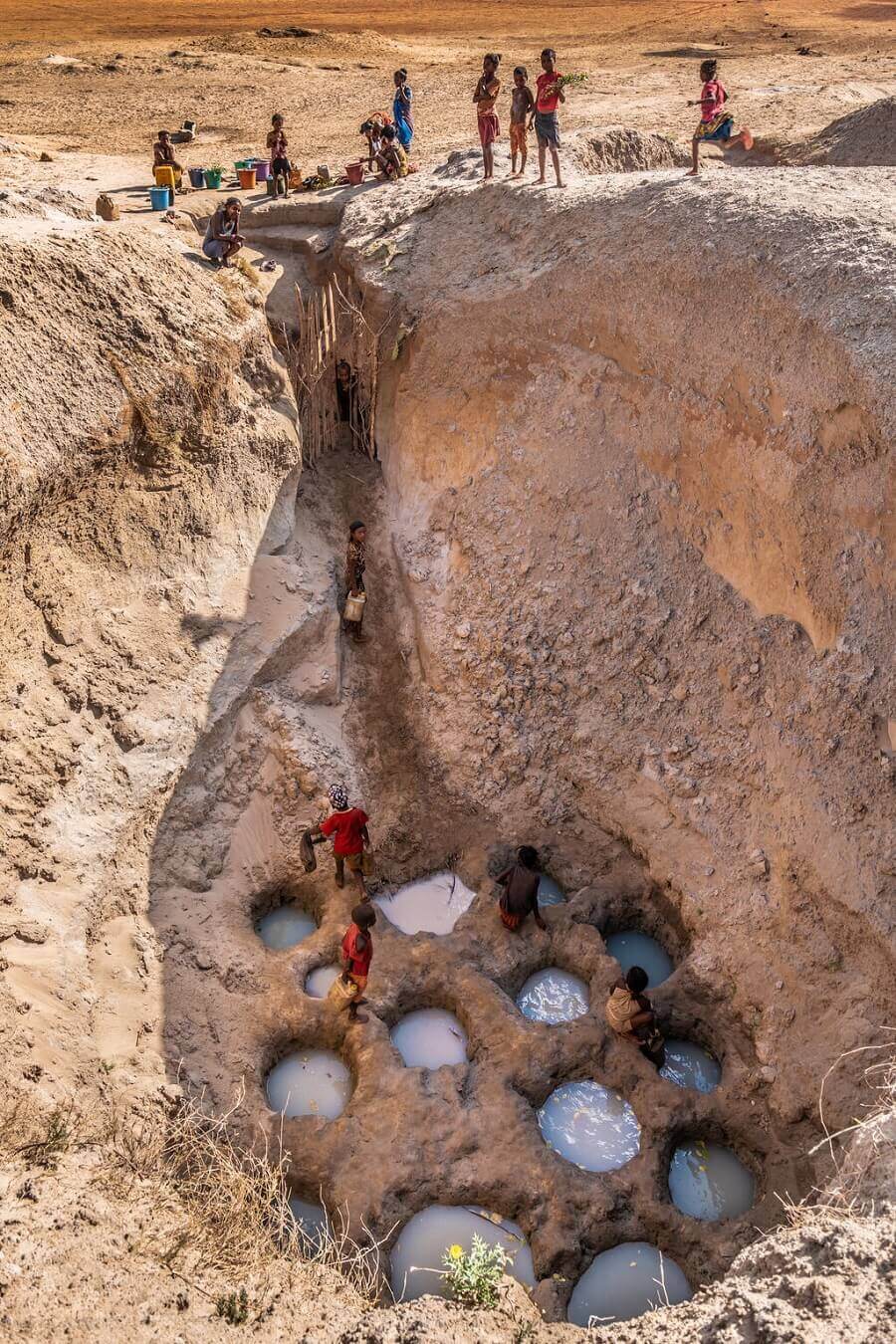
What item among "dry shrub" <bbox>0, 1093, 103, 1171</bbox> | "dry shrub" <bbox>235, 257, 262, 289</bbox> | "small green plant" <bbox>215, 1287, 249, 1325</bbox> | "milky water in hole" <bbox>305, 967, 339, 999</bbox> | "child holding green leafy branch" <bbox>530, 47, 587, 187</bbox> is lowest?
"milky water in hole" <bbox>305, 967, 339, 999</bbox>

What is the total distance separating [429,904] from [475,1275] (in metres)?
2.89

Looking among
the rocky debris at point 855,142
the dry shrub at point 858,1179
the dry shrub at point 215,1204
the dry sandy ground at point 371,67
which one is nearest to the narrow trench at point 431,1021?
the dry shrub at point 215,1204

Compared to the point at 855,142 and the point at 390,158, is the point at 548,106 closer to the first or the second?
the point at 390,158

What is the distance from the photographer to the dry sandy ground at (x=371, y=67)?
13.9 metres

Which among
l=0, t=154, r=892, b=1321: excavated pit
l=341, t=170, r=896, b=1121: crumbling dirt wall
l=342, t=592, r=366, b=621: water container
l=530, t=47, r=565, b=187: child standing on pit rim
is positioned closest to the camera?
l=0, t=154, r=892, b=1321: excavated pit

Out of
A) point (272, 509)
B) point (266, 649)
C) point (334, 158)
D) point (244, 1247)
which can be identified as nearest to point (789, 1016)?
point (244, 1247)

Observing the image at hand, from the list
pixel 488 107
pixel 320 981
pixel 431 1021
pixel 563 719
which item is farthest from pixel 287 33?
pixel 431 1021

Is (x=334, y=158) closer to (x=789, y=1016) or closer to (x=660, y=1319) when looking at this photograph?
(x=789, y=1016)

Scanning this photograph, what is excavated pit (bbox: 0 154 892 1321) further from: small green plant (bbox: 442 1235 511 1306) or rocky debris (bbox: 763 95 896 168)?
rocky debris (bbox: 763 95 896 168)

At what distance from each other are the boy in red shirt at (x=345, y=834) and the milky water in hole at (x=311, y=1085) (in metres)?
1.15

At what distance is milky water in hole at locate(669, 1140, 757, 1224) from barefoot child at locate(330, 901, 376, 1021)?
83.3 inches

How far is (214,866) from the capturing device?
7.20 metres

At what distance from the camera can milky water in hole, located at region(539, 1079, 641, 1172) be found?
6.05 meters

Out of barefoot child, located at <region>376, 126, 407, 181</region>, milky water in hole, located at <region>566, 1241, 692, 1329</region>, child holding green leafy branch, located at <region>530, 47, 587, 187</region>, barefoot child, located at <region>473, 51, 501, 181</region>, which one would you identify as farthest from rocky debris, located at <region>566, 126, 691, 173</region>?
milky water in hole, located at <region>566, 1241, 692, 1329</region>
